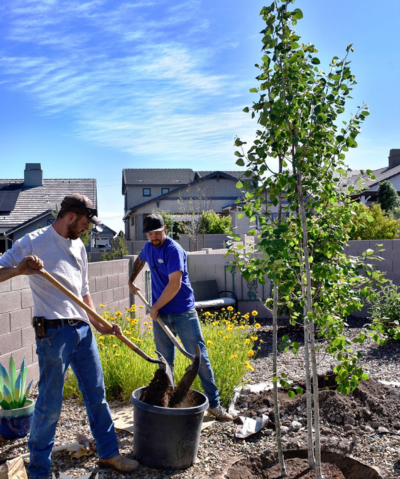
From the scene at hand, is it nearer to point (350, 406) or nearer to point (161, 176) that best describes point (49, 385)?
point (350, 406)

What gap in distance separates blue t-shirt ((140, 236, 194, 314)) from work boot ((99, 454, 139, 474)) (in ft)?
4.39

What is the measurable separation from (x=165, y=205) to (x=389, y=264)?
1050 inches

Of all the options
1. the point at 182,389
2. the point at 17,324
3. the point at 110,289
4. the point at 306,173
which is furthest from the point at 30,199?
the point at 306,173

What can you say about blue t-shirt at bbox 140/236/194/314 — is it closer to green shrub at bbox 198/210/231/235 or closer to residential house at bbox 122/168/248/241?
green shrub at bbox 198/210/231/235

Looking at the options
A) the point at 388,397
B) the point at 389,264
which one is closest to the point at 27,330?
the point at 388,397

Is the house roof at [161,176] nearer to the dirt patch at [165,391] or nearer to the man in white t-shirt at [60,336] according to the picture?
the dirt patch at [165,391]

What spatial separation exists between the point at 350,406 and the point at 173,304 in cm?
174

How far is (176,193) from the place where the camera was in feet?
115

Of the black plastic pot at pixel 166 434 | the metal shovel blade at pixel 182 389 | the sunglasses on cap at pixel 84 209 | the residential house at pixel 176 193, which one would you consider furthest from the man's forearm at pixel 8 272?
the residential house at pixel 176 193

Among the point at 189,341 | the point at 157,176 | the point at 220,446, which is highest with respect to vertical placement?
the point at 157,176

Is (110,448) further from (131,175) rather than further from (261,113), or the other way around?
(131,175)

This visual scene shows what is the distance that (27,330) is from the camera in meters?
4.90

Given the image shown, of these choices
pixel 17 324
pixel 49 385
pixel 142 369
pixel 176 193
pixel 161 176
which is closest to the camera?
pixel 49 385

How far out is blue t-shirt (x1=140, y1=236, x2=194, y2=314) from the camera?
412cm
